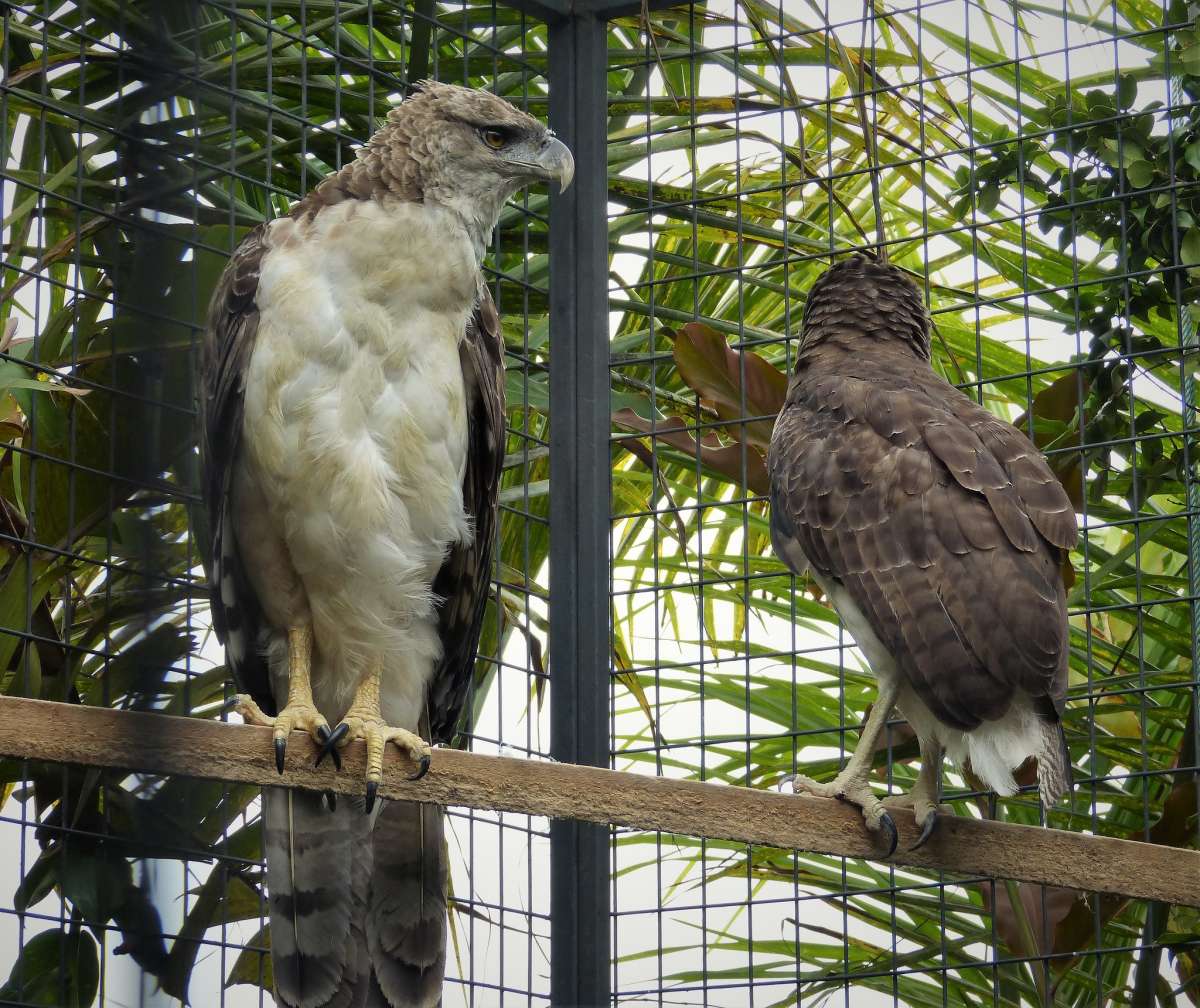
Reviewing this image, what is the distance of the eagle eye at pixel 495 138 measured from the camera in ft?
10.2

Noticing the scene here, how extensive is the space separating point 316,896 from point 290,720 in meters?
0.42

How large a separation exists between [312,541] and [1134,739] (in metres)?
2.09

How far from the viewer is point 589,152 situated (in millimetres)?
3504

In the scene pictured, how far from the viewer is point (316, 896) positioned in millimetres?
2889

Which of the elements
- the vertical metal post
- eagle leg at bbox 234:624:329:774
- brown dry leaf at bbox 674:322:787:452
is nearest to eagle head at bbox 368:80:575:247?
the vertical metal post

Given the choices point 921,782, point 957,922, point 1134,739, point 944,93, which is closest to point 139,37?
point 921,782

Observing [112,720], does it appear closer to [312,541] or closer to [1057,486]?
[312,541]

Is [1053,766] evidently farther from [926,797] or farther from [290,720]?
[290,720]

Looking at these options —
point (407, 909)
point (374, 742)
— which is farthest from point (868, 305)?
point (407, 909)

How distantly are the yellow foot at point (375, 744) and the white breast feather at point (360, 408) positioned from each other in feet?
1.05

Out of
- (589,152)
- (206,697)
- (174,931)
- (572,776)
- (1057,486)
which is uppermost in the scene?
(589,152)

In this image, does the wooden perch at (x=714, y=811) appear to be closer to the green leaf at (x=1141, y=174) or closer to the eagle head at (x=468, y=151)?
the eagle head at (x=468, y=151)

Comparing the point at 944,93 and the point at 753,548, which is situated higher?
the point at 944,93

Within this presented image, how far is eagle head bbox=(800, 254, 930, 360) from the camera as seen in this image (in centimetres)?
357
